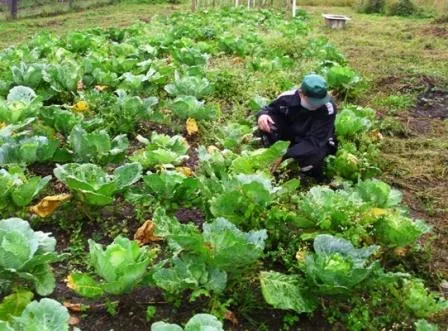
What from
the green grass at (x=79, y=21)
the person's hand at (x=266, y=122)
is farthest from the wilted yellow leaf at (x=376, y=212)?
the green grass at (x=79, y=21)

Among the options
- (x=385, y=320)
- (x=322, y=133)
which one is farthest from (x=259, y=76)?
(x=385, y=320)

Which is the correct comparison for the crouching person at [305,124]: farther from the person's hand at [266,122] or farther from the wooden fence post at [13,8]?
the wooden fence post at [13,8]

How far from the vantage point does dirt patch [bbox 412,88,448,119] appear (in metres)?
6.73

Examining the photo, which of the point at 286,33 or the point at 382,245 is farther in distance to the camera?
the point at 286,33

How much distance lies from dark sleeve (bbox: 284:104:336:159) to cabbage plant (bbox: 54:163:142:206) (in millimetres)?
1283

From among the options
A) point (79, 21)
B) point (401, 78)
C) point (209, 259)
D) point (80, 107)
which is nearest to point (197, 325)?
point (209, 259)

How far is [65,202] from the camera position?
3.64 metres

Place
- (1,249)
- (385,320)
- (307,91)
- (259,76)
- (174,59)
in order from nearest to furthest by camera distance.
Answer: (1,249) < (385,320) < (307,91) < (259,76) < (174,59)

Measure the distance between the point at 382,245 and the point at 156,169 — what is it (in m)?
1.70

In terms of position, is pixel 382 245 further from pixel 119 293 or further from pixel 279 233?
pixel 119 293

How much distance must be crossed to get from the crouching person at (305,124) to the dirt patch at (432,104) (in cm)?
255

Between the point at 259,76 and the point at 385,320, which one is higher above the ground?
the point at 259,76

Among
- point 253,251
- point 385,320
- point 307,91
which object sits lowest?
point 385,320

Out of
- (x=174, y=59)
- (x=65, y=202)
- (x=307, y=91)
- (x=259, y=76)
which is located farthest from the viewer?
(x=174, y=59)
